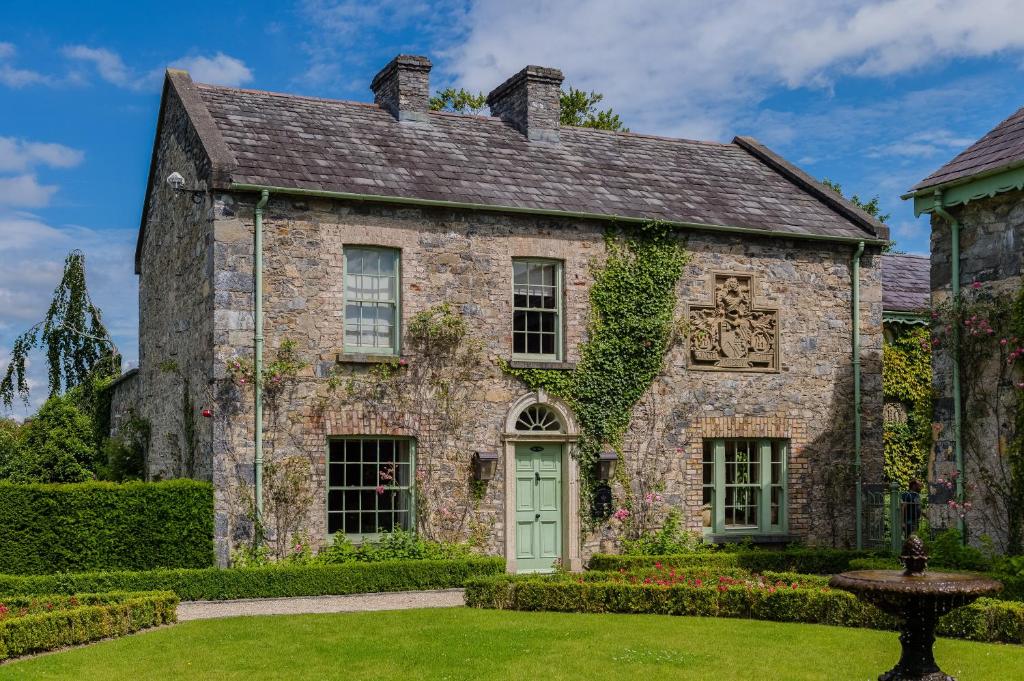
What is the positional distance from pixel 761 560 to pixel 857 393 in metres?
3.84

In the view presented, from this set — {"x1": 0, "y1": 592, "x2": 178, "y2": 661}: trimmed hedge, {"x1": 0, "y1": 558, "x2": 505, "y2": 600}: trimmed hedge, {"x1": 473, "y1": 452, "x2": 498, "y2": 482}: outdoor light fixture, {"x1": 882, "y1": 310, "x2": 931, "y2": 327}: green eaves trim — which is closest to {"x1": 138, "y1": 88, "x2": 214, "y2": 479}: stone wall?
{"x1": 0, "y1": 558, "x2": 505, "y2": 600}: trimmed hedge

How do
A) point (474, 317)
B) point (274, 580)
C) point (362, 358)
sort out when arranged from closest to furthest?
point (274, 580) < point (362, 358) < point (474, 317)

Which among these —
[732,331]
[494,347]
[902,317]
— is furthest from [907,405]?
[494,347]

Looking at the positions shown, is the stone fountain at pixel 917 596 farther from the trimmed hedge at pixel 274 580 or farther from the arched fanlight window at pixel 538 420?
the arched fanlight window at pixel 538 420

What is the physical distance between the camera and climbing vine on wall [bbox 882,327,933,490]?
24156 millimetres

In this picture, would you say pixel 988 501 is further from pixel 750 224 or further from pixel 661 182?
pixel 661 182

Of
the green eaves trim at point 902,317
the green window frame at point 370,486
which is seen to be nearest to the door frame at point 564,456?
the green window frame at point 370,486

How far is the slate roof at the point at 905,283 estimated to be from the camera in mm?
24828

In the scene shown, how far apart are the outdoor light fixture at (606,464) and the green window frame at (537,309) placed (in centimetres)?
180

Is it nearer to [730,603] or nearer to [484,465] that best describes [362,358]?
[484,465]

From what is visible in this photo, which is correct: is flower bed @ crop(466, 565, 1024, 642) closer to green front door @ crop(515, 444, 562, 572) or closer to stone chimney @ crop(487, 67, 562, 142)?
green front door @ crop(515, 444, 562, 572)

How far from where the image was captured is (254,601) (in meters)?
16.0

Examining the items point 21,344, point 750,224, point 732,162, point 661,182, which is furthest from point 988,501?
point 21,344

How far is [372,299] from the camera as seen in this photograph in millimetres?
18188
